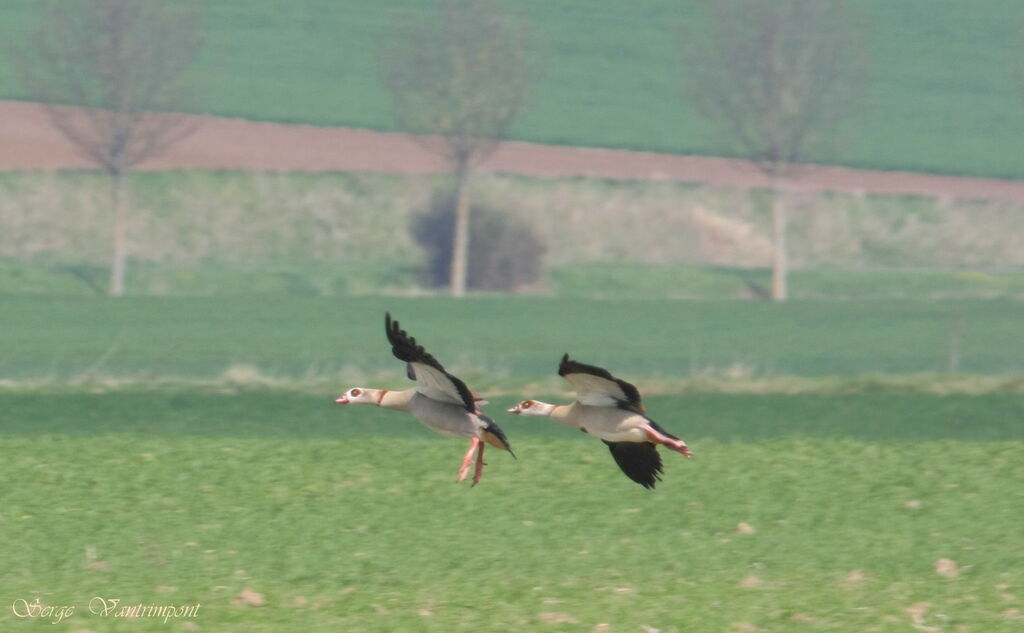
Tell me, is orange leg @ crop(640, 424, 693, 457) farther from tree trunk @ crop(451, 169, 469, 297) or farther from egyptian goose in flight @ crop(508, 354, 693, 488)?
tree trunk @ crop(451, 169, 469, 297)

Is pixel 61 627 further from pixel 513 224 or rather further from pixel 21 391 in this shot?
pixel 513 224

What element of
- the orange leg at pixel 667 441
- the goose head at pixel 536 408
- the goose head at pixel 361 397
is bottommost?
the orange leg at pixel 667 441

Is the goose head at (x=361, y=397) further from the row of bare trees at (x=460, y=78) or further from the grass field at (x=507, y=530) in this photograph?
the row of bare trees at (x=460, y=78)

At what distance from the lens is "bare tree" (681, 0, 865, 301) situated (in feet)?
246

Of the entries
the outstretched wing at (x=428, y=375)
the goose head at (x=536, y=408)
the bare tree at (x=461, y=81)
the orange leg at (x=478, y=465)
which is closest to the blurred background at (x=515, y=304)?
the bare tree at (x=461, y=81)

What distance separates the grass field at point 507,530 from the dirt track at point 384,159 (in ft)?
181

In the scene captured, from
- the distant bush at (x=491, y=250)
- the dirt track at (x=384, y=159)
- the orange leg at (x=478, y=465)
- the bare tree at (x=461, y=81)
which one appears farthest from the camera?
the dirt track at (x=384, y=159)

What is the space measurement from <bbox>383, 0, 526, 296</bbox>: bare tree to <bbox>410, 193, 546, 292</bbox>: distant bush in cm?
60

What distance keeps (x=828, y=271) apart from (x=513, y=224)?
1469 cm

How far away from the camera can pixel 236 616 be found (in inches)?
697

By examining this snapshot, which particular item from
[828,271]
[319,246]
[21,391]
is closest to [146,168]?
[319,246]

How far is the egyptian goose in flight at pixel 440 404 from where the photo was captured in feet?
20.8

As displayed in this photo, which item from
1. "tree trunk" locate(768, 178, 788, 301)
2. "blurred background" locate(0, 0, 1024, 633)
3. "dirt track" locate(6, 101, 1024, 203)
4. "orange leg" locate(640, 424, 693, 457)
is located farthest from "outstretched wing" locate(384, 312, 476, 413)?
"dirt track" locate(6, 101, 1024, 203)

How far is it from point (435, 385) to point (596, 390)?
25.0 inches
